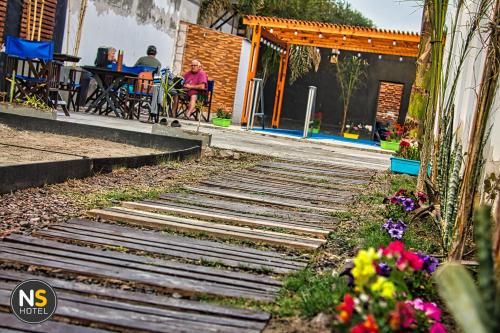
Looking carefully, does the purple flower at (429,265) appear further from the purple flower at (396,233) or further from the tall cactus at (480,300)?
the tall cactus at (480,300)

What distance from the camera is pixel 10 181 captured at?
4.91 metres

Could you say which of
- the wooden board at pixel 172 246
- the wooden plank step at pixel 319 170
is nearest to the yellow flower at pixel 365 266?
the wooden board at pixel 172 246

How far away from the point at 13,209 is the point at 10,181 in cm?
54

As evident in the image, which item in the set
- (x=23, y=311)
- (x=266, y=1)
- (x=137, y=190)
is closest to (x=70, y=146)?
(x=137, y=190)

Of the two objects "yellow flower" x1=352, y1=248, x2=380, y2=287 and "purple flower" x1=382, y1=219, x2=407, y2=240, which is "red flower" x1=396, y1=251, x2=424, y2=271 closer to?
"yellow flower" x1=352, y1=248, x2=380, y2=287

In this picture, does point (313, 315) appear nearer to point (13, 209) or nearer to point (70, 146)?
point (13, 209)

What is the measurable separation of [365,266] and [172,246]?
1.63 metres

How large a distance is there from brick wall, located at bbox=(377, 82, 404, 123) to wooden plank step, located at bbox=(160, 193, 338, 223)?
1696cm

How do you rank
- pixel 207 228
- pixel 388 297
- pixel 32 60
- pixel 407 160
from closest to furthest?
1. pixel 388 297
2. pixel 207 228
3. pixel 407 160
4. pixel 32 60

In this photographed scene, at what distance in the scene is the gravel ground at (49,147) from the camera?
6.47m

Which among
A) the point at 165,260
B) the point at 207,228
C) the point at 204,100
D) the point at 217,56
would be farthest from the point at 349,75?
the point at 165,260

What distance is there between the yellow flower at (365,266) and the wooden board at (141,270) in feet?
2.20

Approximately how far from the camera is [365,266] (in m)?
2.36

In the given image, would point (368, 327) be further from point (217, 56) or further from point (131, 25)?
point (217, 56)
